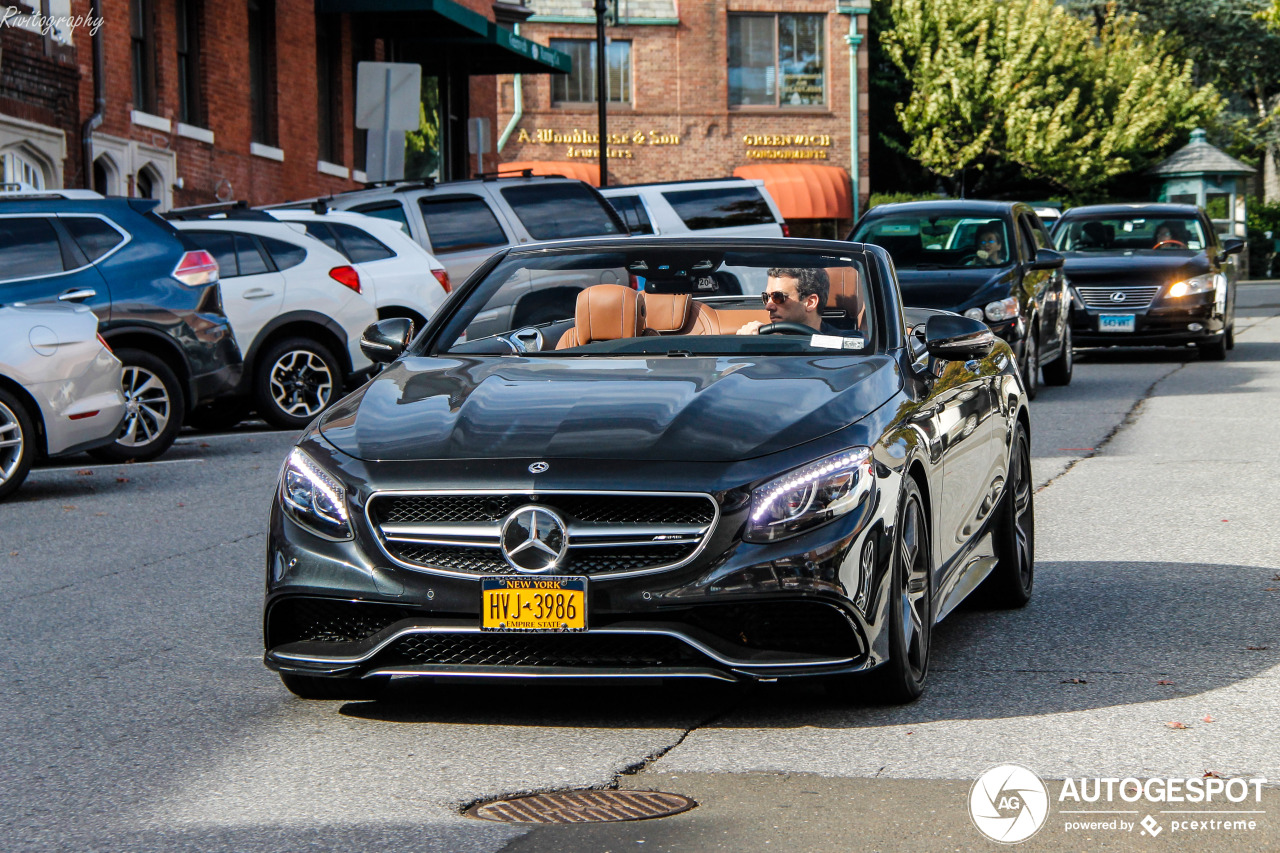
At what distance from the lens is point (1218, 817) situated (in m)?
4.46

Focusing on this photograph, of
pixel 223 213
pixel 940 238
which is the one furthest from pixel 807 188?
pixel 223 213

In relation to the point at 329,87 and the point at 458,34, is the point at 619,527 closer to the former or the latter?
the point at 329,87

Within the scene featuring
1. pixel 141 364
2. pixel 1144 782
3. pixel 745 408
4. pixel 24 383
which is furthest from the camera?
pixel 141 364

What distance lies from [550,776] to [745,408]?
4.13 feet

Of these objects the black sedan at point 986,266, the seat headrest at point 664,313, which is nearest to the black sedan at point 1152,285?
the black sedan at point 986,266

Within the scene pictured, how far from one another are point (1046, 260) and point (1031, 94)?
3850 centimetres

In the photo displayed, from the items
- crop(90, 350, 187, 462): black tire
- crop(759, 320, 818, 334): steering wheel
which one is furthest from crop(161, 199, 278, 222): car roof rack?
crop(759, 320, 818, 334): steering wheel

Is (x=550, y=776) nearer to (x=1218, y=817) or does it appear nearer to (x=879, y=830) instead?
(x=879, y=830)

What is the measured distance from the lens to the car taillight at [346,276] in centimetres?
1623

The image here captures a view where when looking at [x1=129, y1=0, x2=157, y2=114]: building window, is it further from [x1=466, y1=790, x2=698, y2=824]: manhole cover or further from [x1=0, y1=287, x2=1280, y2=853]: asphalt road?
[x1=466, y1=790, x2=698, y2=824]: manhole cover

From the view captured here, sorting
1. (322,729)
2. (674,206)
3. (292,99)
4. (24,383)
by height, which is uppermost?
(292,99)

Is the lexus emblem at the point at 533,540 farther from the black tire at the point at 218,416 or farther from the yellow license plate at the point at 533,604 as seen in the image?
the black tire at the point at 218,416

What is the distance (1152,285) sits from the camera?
832 inches

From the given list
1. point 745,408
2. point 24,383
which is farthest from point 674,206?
point 745,408
